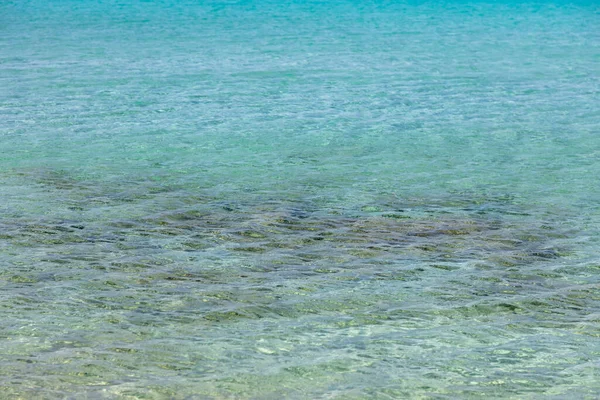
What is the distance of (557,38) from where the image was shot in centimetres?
2609

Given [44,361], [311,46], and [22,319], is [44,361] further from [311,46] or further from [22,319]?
[311,46]

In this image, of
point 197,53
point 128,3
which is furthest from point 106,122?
point 128,3

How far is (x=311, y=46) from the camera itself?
24.4m

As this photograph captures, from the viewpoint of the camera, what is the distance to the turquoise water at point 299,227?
7.13 m

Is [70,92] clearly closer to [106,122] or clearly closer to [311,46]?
[106,122]

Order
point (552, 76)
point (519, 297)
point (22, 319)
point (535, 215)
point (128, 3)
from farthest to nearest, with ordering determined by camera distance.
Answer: point (128, 3) → point (552, 76) → point (535, 215) → point (519, 297) → point (22, 319)

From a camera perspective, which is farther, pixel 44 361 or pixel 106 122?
pixel 106 122

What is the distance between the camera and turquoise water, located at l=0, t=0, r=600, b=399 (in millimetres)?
7133

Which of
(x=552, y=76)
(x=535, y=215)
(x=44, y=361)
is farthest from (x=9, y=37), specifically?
(x=44, y=361)

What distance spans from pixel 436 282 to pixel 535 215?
2603 mm

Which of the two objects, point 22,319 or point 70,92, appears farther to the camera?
point 70,92

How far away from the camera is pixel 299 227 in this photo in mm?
10445

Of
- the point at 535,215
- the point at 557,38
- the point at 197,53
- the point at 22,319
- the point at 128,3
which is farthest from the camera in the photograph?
the point at 128,3

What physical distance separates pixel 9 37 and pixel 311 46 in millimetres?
8507
